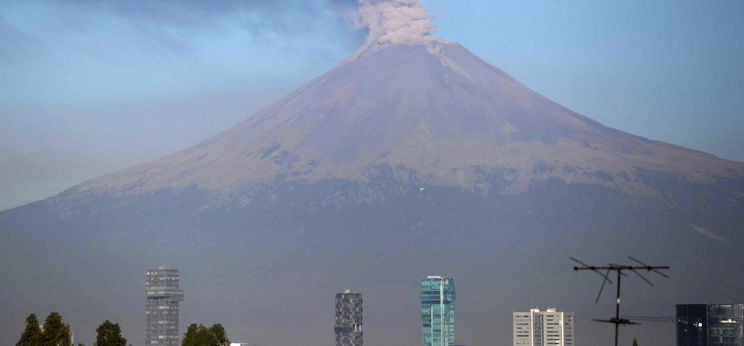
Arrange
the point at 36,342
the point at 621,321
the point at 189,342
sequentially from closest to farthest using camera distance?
the point at 621,321
the point at 36,342
the point at 189,342

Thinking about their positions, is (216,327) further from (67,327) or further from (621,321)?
(621,321)

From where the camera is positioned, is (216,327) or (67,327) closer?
(67,327)

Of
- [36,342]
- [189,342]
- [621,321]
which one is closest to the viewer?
[621,321]

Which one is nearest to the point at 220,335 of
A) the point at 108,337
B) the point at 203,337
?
the point at 203,337

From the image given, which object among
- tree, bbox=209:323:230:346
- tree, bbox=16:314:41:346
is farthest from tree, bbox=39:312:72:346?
tree, bbox=209:323:230:346

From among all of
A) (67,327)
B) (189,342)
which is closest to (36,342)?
(67,327)
